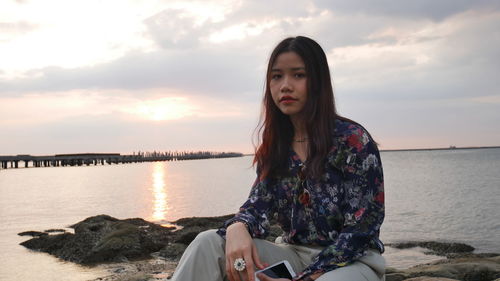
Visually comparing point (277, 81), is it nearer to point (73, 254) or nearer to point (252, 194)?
point (252, 194)

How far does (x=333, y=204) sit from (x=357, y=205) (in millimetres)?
143

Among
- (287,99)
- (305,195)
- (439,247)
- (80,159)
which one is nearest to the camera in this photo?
(305,195)

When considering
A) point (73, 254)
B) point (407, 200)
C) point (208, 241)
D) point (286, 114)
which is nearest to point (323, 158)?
point (286, 114)

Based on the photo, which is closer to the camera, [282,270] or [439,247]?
[282,270]

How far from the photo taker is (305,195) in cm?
262

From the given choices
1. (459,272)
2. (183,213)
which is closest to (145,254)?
(459,272)

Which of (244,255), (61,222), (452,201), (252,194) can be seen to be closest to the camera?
(244,255)

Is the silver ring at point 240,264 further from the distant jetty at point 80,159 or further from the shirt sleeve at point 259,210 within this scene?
the distant jetty at point 80,159

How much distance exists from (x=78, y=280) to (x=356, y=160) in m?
5.99

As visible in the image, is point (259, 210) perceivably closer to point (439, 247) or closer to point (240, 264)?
point (240, 264)

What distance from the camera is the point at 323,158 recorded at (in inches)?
99.0

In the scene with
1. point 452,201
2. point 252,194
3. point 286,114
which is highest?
point 286,114

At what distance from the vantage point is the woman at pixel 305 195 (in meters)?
2.39

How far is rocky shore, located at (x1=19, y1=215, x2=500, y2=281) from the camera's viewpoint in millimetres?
5973
